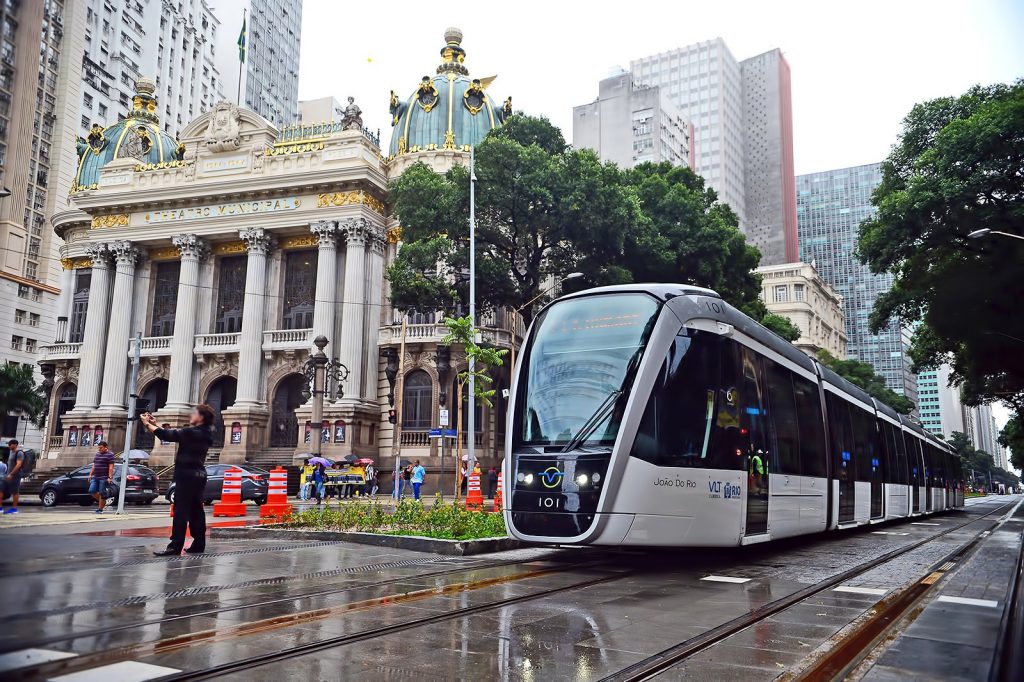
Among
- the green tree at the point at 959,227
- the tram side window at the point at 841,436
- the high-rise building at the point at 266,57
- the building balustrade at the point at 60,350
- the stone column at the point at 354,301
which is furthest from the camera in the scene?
the high-rise building at the point at 266,57

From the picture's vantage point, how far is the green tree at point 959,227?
40.3 ft

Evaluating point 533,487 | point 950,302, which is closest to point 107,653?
point 533,487

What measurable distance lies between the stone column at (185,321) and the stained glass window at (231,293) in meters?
1.41

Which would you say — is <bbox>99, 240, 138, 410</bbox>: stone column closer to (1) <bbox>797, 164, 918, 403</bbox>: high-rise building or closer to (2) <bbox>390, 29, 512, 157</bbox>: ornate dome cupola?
(2) <bbox>390, 29, 512, 157</bbox>: ornate dome cupola

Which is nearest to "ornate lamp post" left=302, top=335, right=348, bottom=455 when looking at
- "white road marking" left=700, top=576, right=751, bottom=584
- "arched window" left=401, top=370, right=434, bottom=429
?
"arched window" left=401, top=370, right=434, bottom=429

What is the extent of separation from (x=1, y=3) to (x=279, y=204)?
4132 cm

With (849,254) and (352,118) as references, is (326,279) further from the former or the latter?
(849,254)

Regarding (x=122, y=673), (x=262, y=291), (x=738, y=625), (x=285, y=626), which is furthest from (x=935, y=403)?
(x=122, y=673)

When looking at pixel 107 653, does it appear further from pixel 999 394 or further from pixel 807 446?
pixel 999 394

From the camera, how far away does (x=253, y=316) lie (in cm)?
4175

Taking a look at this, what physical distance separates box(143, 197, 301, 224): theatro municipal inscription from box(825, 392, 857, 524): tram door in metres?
32.8

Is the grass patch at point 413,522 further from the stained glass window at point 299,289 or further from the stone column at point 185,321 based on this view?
the stone column at point 185,321

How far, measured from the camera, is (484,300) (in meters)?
31.6

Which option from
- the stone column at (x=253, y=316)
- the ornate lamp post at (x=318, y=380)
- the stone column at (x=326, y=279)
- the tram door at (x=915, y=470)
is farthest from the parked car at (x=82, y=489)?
the tram door at (x=915, y=470)
